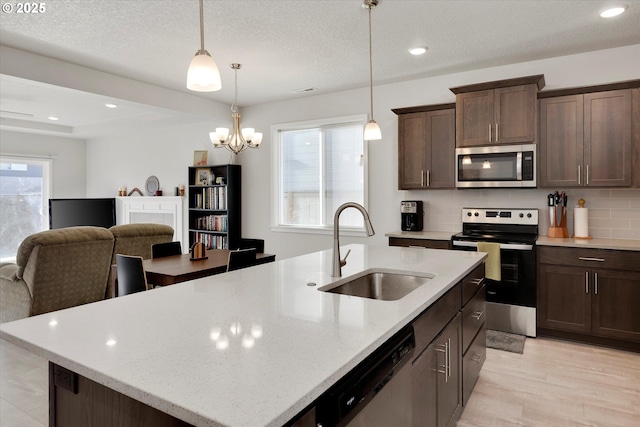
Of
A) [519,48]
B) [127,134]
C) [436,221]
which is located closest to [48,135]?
[127,134]

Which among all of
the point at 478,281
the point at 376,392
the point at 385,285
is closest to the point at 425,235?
the point at 478,281

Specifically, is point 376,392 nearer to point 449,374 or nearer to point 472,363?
point 449,374

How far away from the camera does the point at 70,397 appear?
117cm

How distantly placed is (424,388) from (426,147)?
3.17m

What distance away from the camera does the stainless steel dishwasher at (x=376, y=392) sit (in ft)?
3.11

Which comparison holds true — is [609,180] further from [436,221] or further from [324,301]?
[324,301]

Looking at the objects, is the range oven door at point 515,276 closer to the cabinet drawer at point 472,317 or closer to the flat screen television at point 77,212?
the cabinet drawer at point 472,317

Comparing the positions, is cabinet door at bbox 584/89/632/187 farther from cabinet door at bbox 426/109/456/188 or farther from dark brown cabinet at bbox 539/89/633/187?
cabinet door at bbox 426/109/456/188

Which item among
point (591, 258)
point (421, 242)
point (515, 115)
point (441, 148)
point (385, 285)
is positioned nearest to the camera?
point (385, 285)

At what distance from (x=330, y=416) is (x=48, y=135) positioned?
8.97m

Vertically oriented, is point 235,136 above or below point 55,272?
above

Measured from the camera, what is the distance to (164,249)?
13.1 feet

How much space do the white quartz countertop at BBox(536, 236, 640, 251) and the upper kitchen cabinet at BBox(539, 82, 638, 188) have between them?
50 centimetres

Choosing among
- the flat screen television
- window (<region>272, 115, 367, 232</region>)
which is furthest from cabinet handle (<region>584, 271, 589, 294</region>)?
the flat screen television
